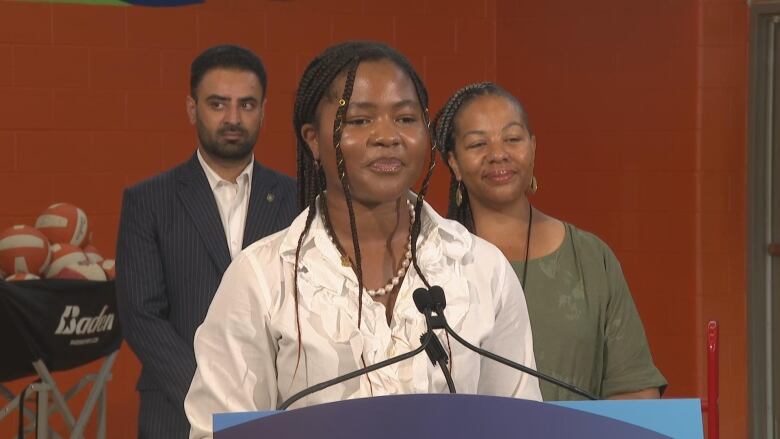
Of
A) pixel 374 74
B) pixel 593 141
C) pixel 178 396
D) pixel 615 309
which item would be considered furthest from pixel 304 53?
pixel 374 74

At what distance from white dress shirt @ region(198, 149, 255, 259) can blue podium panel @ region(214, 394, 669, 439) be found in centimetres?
187

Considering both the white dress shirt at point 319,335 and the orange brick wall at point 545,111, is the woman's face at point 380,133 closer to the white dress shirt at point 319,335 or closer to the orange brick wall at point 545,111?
the white dress shirt at point 319,335

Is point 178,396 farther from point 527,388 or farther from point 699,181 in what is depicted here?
point 699,181

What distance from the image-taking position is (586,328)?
7.38 ft

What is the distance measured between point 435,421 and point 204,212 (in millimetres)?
1897

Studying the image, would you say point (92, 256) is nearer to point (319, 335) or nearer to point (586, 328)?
point (586, 328)

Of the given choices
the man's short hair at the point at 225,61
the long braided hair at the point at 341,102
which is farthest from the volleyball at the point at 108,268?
the long braided hair at the point at 341,102

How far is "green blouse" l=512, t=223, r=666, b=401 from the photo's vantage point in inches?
87.7

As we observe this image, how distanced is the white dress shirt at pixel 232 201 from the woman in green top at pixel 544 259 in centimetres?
61

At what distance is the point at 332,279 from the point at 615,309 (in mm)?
995

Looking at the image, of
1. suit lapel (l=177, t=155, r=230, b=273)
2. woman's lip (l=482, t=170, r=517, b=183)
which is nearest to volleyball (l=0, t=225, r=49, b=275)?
suit lapel (l=177, t=155, r=230, b=273)

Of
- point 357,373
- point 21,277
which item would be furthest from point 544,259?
point 21,277

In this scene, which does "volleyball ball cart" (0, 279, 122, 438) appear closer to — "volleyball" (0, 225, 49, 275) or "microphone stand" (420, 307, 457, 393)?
"volleyball" (0, 225, 49, 275)

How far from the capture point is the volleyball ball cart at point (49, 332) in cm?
354
